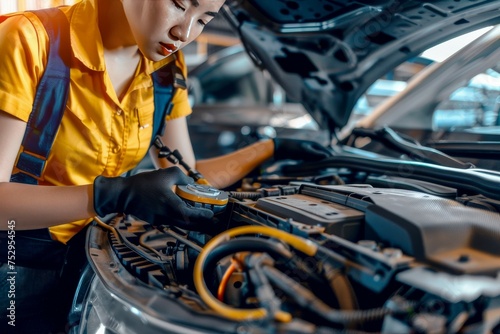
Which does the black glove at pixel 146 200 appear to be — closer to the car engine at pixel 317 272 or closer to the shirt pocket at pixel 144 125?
the car engine at pixel 317 272

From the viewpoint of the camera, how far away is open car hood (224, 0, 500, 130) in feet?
5.18

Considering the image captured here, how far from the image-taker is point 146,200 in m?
1.12

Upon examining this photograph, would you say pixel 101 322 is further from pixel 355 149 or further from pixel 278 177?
pixel 355 149

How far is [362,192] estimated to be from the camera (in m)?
1.14

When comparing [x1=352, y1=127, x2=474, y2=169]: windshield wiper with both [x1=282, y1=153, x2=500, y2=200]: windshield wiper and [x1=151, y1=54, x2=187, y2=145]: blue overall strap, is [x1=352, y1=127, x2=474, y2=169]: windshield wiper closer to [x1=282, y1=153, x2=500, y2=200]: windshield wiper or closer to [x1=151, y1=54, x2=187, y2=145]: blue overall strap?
[x1=282, y1=153, x2=500, y2=200]: windshield wiper

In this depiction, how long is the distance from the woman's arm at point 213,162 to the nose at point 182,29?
573 mm

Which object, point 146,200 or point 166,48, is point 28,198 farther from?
point 166,48

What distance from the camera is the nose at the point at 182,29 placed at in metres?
1.14

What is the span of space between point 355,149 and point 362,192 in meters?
0.89

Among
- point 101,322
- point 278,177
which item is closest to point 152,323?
point 101,322

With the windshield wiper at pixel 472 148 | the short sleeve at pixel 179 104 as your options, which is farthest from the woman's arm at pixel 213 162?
the windshield wiper at pixel 472 148

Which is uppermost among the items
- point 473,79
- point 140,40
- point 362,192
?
point 140,40

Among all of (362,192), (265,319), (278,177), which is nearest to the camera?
(265,319)

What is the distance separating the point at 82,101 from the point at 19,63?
→ 0.20m
